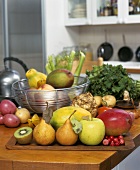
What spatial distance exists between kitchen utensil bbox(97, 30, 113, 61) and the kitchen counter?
328 centimetres

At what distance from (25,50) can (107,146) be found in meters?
2.74

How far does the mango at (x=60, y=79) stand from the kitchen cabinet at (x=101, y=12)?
8.04ft

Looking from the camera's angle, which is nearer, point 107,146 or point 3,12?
point 107,146

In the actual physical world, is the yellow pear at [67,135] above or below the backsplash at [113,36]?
below

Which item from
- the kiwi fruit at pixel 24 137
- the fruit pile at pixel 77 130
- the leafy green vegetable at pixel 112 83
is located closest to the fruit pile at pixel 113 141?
the fruit pile at pixel 77 130

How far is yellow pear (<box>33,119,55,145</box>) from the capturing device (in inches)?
49.6

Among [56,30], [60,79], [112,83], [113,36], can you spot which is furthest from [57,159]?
[113,36]

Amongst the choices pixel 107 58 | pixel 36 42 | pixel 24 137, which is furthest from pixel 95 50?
pixel 24 137

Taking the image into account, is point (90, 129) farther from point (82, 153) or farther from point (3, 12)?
point (3, 12)

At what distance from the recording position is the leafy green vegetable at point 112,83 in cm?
195

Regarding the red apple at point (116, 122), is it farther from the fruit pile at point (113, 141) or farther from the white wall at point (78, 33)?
the white wall at point (78, 33)

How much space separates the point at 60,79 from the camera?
171 centimetres

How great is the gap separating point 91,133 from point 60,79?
517 mm

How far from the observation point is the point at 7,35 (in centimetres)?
365
